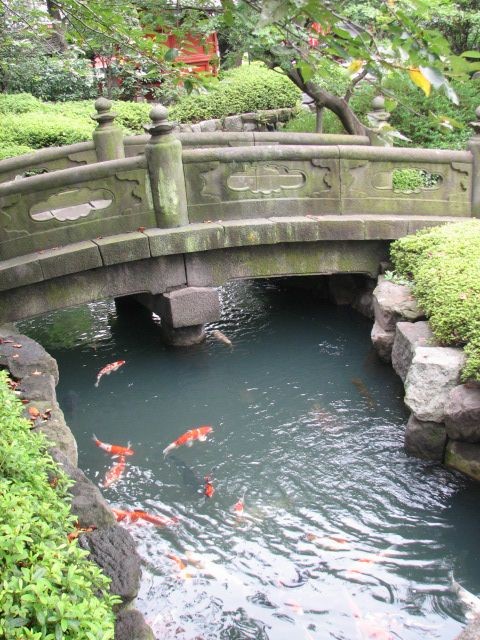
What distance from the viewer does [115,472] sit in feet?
22.5

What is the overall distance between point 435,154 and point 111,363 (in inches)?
182

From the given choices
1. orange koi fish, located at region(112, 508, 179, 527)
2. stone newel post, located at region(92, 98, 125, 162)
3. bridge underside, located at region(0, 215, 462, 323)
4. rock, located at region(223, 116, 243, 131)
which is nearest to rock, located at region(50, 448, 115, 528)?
orange koi fish, located at region(112, 508, 179, 527)

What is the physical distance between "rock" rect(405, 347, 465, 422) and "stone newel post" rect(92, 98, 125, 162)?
5763 millimetres

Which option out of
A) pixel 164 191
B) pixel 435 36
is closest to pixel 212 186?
pixel 164 191

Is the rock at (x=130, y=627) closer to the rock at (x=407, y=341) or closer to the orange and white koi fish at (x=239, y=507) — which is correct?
the orange and white koi fish at (x=239, y=507)

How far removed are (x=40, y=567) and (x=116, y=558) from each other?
86 centimetres

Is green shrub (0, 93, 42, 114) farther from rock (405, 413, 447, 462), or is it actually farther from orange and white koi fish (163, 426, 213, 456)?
rock (405, 413, 447, 462)

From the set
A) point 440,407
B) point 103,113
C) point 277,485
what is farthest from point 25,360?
point 103,113

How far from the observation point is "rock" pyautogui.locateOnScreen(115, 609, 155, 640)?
3.64 meters

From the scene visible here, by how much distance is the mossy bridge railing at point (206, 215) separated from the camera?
26.8 feet

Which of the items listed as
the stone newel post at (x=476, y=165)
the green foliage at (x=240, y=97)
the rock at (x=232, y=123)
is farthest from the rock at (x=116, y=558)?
the rock at (x=232, y=123)

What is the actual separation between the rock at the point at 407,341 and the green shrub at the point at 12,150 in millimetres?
7370

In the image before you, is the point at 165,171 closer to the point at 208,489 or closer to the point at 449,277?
the point at 449,277

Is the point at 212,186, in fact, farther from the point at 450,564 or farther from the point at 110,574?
the point at 110,574
